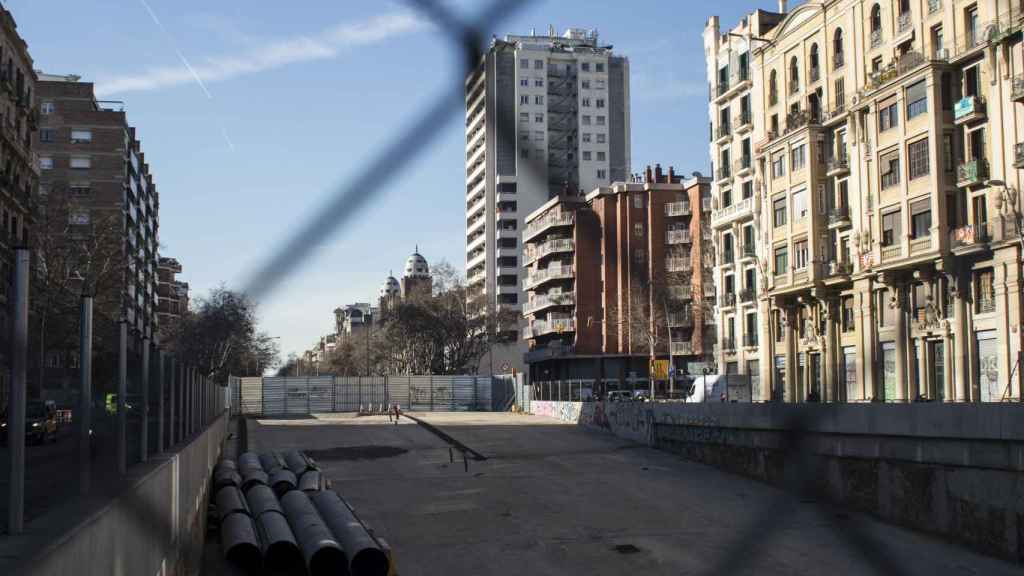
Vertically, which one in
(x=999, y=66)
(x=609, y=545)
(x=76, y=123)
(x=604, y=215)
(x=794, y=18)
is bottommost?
(x=609, y=545)

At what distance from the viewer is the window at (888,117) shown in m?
45.2

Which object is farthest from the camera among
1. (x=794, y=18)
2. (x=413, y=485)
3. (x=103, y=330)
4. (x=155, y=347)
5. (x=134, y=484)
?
(x=413, y=485)

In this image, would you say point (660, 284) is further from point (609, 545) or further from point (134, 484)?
point (609, 545)

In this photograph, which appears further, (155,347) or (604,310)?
(155,347)

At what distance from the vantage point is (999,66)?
140 ft

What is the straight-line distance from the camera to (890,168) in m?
46.5

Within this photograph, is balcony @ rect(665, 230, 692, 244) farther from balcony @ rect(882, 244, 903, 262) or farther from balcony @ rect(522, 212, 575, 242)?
balcony @ rect(882, 244, 903, 262)

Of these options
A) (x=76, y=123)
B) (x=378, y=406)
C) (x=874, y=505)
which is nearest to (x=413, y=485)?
(x=874, y=505)

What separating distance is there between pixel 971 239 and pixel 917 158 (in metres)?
5.16

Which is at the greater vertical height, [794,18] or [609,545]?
[794,18]

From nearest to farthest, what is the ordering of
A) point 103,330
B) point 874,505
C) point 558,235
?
1. point 558,235
2. point 103,330
3. point 874,505

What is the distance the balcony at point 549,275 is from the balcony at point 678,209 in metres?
0.41

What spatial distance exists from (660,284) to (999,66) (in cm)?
4518

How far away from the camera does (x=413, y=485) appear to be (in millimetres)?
40500
